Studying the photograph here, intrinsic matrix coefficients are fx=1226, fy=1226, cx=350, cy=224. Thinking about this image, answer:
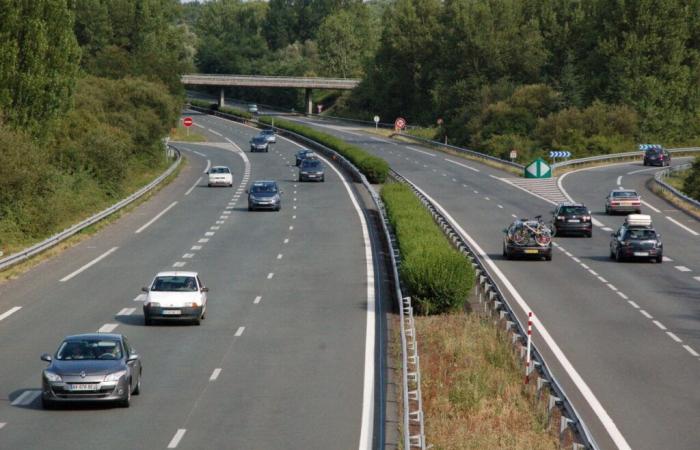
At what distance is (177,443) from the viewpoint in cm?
1936

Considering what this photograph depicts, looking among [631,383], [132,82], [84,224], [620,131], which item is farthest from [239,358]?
[620,131]

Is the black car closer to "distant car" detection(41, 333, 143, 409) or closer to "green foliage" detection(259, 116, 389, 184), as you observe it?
"green foliage" detection(259, 116, 389, 184)

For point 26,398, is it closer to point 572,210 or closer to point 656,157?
point 572,210

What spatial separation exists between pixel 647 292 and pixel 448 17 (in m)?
127

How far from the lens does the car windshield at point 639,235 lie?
46.1 metres

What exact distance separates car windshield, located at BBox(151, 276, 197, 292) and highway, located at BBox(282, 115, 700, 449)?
916cm

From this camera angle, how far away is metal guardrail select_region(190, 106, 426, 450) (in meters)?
19.1

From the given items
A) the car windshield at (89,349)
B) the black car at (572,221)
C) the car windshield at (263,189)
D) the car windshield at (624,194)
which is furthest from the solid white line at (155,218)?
the car windshield at (89,349)

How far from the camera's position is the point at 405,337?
85.9 feet

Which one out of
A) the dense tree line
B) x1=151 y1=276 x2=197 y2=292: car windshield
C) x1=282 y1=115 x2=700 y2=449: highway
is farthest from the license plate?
the dense tree line

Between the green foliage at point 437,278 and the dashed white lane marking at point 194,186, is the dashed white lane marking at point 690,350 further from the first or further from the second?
the dashed white lane marking at point 194,186

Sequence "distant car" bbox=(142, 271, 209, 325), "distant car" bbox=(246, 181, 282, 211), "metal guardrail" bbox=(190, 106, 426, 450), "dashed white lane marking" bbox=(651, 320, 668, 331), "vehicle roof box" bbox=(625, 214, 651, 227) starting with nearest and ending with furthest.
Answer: "metal guardrail" bbox=(190, 106, 426, 450), "dashed white lane marking" bbox=(651, 320, 668, 331), "distant car" bbox=(142, 271, 209, 325), "vehicle roof box" bbox=(625, 214, 651, 227), "distant car" bbox=(246, 181, 282, 211)

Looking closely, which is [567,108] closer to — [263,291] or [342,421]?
[263,291]

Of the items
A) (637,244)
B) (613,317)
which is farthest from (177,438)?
(637,244)
